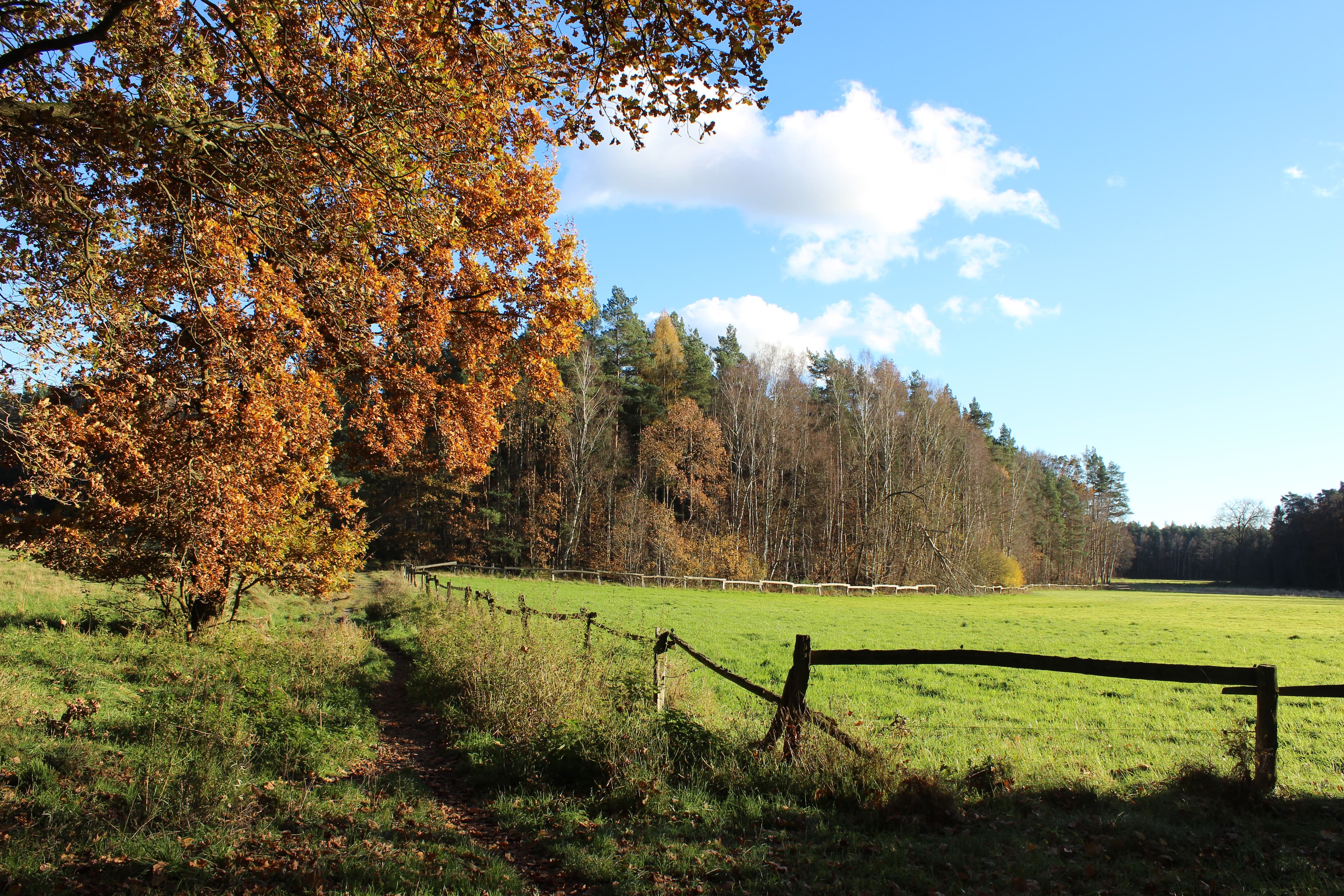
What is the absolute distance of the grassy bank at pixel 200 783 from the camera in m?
4.40

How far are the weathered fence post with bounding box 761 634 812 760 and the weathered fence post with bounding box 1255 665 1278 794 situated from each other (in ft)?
11.3

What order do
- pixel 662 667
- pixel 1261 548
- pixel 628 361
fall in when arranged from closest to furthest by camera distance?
pixel 662 667, pixel 628 361, pixel 1261 548

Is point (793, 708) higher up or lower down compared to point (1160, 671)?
lower down

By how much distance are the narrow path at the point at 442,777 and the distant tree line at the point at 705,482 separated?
110 feet

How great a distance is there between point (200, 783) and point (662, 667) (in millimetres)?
4720

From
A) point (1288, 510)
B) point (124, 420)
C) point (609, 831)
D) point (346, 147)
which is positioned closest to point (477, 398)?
point (124, 420)

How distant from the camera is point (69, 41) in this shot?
4668 mm

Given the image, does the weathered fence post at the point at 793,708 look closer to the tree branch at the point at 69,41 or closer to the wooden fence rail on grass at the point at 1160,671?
the wooden fence rail on grass at the point at 1160,671

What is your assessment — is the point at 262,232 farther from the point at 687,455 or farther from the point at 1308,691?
the point at 687,455

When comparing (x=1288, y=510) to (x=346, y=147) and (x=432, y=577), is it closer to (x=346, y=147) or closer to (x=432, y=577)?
(x=432, y=577)

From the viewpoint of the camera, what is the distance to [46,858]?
4316mm

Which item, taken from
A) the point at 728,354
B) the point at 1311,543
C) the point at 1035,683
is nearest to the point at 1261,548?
the point at 1311,543

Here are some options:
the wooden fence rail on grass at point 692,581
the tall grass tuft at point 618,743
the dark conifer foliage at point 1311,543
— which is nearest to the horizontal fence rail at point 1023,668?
the tall grass tuft at point 618,743

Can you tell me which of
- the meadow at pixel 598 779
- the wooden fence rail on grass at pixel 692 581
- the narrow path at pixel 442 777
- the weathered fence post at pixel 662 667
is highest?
the weathered fence post at pixel 662 667
